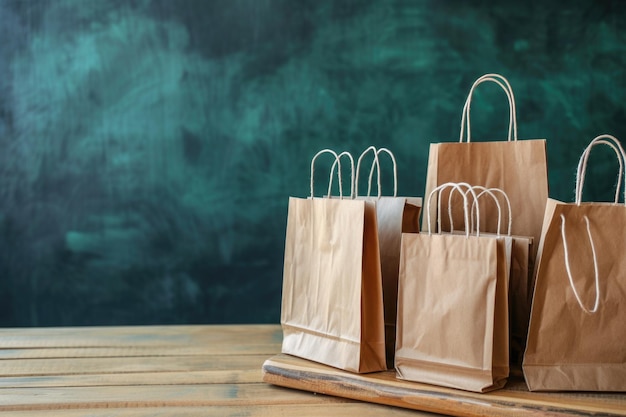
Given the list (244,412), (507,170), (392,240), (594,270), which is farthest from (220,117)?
(594,270)

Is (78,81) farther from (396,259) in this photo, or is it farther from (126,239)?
(396,259)

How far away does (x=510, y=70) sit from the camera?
2.22 m

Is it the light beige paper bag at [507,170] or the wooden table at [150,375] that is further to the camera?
the light beige paper bag at [507,170]

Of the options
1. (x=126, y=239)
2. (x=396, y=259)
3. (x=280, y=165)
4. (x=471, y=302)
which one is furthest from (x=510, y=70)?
(x=126, y=239)

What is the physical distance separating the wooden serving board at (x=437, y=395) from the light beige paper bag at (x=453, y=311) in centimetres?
3

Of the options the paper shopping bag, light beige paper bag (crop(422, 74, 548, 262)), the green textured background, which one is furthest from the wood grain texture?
the green textured background

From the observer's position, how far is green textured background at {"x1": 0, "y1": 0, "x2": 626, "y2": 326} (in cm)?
209

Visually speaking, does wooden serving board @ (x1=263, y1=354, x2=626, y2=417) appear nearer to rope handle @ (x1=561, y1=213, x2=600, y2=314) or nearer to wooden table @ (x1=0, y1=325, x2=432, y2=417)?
wooden table @ (x1=0, y1=325, x2=432, y2=417)

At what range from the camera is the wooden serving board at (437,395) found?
1.10 m

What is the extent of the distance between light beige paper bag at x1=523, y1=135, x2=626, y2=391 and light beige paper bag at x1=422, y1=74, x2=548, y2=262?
0.51 feet

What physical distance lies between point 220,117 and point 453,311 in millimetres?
1247

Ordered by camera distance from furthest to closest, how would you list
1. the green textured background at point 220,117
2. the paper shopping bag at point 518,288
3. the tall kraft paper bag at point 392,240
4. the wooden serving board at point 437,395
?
the green textured background at point 220,117, the tall kraft paper bag at point 392,240, the paper shopping bag at point 518,288, the wooden serving board at point 437,395

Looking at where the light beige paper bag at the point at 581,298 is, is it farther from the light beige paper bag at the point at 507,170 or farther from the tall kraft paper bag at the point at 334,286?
the tall kraft paper bag at the point at 334,286

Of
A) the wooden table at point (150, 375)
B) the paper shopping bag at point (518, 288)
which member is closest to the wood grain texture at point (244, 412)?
the wooden table at point (150, 375)
